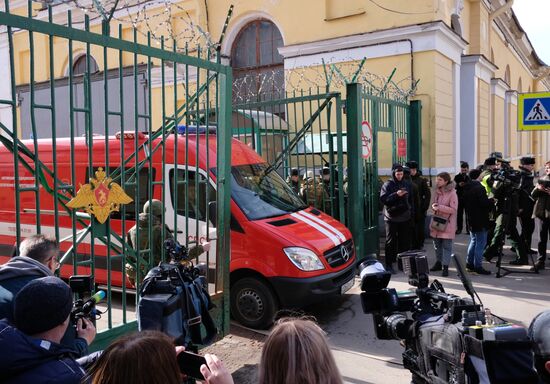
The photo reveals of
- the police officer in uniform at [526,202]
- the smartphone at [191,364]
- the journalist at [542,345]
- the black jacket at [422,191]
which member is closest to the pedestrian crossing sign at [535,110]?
the police officer in uniform at [526,202]

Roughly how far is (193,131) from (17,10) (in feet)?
47.4

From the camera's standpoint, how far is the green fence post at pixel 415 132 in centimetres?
1090

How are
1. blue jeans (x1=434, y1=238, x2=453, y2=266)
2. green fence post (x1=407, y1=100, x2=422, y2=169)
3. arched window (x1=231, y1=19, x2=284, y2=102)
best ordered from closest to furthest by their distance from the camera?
blue jeans (x1=434, y1=238, x2=453, y2=266) < green fence post (x1=407, y1=100, x2=422, y2=169) < arched window (x1=231, y1=19, x2=284, y2=102)

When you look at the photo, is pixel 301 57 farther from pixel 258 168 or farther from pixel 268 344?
pixel 268 344

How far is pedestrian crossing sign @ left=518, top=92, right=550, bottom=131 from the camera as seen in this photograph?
9.18 metres

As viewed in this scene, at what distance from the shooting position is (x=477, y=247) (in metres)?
7.77

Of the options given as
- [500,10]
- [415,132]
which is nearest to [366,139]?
[415,132]

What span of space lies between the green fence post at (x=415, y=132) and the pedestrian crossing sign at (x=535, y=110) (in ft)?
6.92

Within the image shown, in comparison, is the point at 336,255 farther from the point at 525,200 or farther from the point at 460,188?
the point at 460,188

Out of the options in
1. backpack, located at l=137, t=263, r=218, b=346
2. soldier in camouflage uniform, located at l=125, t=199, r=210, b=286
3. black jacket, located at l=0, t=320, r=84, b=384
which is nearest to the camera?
black jacket, located at l=0, t=320, r=84, b=384

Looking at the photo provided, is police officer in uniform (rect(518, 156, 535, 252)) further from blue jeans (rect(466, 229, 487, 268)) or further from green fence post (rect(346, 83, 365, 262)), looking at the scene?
green fence post (rect(346, 83, 365, 262))

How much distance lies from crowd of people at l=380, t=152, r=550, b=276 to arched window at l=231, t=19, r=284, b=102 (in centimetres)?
695

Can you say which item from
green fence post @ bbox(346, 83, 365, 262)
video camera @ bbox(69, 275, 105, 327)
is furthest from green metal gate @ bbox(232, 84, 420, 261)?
video camera @ bbox(69, 275, 105, 327)

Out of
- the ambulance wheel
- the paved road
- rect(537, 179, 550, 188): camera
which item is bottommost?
the paved road
